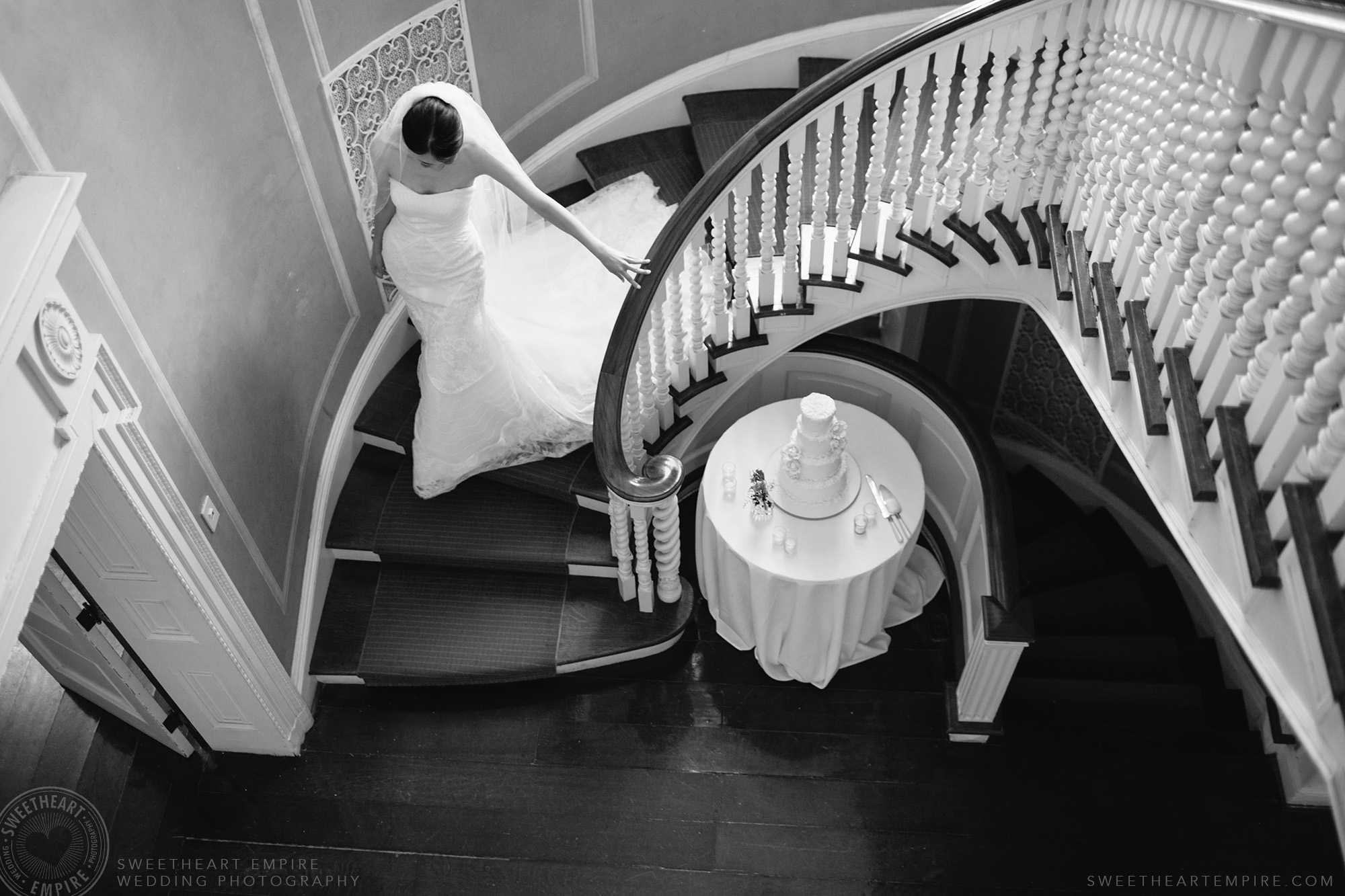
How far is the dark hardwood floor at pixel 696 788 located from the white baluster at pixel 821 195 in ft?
5.77

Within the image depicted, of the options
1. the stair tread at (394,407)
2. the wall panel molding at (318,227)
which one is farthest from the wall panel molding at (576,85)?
the stair tread at (394,407)

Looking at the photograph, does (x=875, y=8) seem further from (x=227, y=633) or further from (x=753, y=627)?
(x=227, y=633)

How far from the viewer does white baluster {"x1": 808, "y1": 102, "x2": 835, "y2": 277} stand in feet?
12.3

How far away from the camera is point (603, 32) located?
5.11m

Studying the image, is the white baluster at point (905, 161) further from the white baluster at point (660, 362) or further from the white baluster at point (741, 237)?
the white baluster at point (660, 362)

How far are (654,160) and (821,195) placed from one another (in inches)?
65.0

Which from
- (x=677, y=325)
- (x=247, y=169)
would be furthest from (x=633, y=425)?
(x=247, y=169)

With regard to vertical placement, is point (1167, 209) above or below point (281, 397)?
above

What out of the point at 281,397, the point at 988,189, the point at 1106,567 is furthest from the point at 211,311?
the point at 1106,567

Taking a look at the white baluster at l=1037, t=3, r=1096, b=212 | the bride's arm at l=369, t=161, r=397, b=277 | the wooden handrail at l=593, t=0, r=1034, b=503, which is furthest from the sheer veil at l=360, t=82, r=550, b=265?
the white baluster at l=1037, t=3, r=1096, b=212

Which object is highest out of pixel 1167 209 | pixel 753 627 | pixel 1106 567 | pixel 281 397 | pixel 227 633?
pixel 1167 209

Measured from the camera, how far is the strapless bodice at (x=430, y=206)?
3703 millimetres

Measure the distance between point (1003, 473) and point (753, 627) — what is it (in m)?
1.24

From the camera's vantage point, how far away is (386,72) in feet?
14.6
